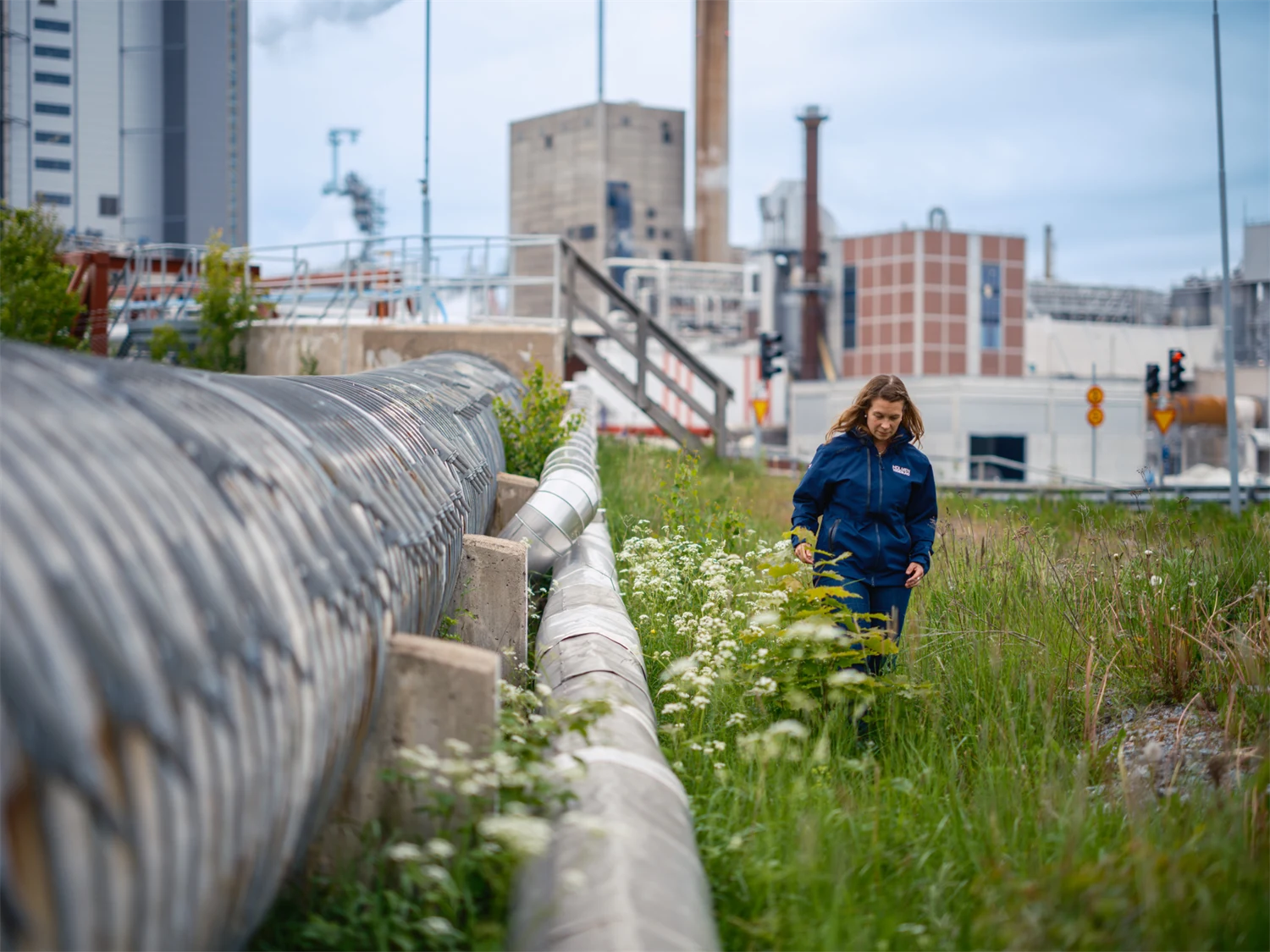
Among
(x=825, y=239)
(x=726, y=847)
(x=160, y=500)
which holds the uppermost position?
(x=825, y=239)

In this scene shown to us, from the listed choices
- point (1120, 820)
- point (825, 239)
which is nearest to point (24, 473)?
point (1120, 820)

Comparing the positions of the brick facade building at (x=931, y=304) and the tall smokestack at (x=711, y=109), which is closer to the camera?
the tall smokestack at (x=711, y=109)

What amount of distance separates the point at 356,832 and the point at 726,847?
1.07 meters

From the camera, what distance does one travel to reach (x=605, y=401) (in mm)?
53406

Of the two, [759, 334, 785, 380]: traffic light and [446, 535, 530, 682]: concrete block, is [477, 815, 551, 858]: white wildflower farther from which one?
[759, 334, 785, 380]: traffic light

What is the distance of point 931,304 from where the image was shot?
61.3 metres

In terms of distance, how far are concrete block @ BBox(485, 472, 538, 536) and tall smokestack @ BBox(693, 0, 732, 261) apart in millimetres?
54698

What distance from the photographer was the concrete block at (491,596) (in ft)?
17.0

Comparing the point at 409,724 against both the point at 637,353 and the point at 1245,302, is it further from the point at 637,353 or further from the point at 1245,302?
the point at 1245,302

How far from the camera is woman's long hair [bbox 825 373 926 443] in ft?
16.9

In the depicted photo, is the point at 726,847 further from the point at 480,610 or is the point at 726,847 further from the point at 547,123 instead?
the point at 547,123

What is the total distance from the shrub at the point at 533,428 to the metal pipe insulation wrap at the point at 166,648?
6.52 m

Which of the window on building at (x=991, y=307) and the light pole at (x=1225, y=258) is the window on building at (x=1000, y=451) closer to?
the window on building at (x=991, y=307)

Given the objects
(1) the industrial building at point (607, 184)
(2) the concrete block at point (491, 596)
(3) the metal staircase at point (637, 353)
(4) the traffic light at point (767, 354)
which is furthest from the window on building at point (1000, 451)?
(2) the concrete block at point (491, 596)
